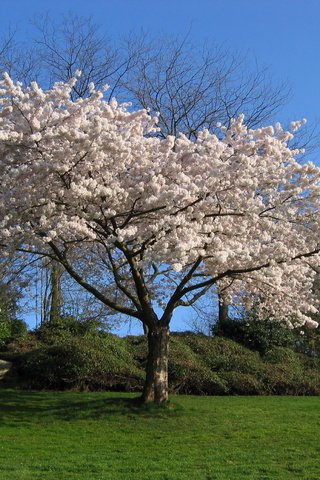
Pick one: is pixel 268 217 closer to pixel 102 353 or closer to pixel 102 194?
pixel 102 194

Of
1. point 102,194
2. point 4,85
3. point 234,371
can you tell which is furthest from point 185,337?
point 4,85

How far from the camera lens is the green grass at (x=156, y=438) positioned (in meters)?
7.53

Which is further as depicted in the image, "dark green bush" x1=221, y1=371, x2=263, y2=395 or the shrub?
the shrub

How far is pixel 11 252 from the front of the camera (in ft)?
34.6

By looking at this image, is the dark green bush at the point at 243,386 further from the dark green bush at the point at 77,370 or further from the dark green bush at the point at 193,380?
the dark green bush at the point at 77,370

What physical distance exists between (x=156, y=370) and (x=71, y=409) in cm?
171

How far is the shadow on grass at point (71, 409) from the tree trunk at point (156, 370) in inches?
8.9

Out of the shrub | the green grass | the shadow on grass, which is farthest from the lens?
the shrub

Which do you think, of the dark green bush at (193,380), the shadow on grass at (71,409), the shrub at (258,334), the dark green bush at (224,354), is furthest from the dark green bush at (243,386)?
the shadow on grass at (71,409)

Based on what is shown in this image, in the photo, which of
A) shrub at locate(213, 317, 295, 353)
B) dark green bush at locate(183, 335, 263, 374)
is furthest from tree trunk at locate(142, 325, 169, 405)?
shrub at locate(213, 317, 295, 353)

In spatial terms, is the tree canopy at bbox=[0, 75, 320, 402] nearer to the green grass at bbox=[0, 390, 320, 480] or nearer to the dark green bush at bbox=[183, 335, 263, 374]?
the green grass at bbox=[0, 390, 320, 480]

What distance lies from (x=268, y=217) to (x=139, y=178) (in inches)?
94.1

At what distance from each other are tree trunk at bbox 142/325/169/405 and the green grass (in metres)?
0.31

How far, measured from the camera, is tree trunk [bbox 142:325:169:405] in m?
11.6
